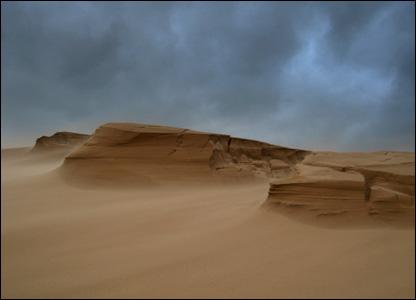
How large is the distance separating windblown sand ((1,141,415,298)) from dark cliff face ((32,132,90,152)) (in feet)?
65.1

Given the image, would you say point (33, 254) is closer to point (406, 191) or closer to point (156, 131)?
point (406, 191)

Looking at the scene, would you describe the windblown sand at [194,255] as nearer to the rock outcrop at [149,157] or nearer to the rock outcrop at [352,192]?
the rock outcrop at [352,192]

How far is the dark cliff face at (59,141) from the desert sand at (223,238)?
17.0 metres

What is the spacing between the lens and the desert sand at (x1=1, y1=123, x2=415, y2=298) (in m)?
Answer: 2.83

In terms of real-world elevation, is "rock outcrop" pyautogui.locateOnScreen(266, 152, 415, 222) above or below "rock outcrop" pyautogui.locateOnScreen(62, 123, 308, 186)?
below

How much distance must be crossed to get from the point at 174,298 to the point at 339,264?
171cm

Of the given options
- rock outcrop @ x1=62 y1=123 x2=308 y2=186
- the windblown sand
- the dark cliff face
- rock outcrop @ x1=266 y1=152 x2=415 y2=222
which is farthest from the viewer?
the dark cliff face

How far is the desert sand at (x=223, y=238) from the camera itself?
2828 millimetres

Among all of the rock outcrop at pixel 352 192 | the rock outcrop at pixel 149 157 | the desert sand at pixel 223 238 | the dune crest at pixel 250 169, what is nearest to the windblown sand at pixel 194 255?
the desert sand at pixel 223 238

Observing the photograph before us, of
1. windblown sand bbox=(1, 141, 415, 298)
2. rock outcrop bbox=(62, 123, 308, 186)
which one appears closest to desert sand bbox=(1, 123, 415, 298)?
windblown sand bbox=(1, 141, 415, 298)

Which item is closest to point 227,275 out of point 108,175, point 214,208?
point 214,208

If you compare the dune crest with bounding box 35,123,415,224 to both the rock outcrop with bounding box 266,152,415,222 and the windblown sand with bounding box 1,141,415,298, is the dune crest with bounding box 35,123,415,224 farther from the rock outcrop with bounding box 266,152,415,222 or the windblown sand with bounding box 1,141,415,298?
the windblown sand with bounding box 1,141,415,298

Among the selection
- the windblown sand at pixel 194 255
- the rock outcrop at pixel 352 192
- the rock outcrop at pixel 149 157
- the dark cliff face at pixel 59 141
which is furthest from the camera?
the dark cliff face at pixel 59 141

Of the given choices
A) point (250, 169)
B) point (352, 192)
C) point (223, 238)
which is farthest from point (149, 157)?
point (352, 192)
